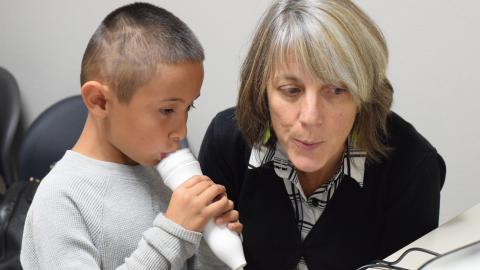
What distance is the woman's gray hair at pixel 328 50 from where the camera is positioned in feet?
3.20

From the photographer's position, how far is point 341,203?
1.16 meters

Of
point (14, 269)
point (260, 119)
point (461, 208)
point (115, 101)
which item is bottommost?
point (14, 269)

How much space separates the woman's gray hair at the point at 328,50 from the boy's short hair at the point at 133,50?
0.16 metres

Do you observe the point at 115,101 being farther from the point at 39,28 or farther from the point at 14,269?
the point at 39,28

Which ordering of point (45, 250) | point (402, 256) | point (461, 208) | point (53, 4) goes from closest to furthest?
point (45, 250)
point (402, 256)
point (461, 208)
point (53, 4)

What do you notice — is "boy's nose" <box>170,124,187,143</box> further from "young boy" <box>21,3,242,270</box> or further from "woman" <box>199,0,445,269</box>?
"woman" <box>199,0,445,269</box>

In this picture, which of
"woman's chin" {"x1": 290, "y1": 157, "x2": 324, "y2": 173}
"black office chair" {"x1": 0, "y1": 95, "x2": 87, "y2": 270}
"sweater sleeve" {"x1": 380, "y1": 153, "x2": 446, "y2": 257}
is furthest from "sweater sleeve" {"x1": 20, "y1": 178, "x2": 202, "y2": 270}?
"black office chair" {"x1": 0, "y1": 95, "x2": 87, "y2": 270}

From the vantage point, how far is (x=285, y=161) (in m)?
1.17

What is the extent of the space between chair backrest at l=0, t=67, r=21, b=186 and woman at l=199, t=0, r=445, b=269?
1133mm

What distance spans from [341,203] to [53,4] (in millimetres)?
1540

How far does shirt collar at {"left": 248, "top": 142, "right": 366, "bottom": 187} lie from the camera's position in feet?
3.80

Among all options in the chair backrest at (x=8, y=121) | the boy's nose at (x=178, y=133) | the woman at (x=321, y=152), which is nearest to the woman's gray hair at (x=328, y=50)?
the woman at (x=321, y=152)

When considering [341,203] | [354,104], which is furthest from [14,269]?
[354,104]

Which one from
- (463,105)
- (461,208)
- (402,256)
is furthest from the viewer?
(461,208)
